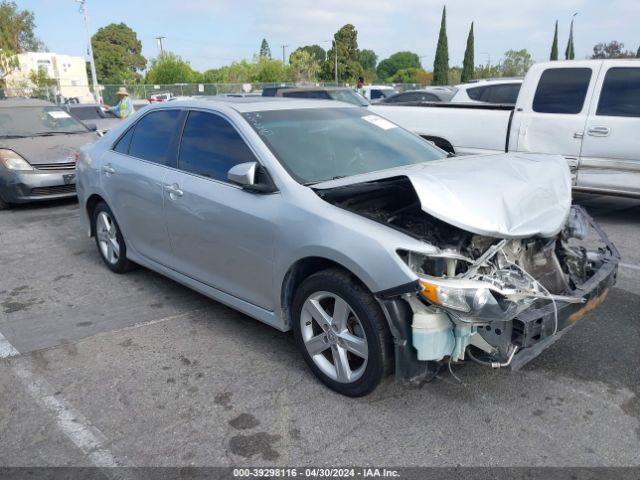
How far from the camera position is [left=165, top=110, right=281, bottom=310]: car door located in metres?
3.68

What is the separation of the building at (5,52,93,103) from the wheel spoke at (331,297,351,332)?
32.7 meters

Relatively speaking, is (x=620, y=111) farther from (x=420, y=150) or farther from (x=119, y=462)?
(x=119, y=462)

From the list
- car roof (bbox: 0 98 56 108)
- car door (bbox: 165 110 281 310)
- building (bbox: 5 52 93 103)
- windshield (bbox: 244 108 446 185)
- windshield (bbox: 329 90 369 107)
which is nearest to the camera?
car door (bbox: 165 110 281 310)

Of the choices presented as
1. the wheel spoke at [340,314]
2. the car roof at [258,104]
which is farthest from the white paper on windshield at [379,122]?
the wheel spoke at [340,314]

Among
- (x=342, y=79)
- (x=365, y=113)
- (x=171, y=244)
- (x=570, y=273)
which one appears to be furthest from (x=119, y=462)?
(x=342, y=79)

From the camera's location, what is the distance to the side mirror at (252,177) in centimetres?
355

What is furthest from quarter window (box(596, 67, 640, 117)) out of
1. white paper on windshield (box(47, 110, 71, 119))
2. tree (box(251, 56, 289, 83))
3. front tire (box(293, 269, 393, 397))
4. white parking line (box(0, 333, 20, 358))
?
tree (box(251, 56, 289, 83))

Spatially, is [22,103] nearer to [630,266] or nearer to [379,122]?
[379,122]

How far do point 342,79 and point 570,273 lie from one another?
6964cm

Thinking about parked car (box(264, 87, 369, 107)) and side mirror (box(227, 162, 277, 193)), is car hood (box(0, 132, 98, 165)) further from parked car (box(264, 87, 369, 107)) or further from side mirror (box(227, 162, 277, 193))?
side mirror (box(227, 162, 277, 193))

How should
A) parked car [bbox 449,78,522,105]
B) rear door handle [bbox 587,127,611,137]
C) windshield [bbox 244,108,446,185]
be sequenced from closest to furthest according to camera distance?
windshield [bbox 244,108,446,185] < rear door handle [bbox 587,127,611,137] < parked car [bbox 449,78,522,105]

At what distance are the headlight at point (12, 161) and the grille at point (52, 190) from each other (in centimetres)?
36

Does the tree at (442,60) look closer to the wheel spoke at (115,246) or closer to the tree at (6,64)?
the tree at (6,64)

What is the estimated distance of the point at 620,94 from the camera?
23.2 feet
